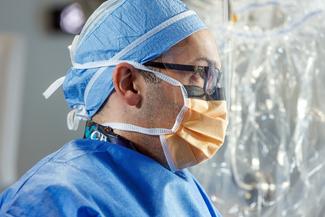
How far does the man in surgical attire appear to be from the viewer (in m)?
1.13

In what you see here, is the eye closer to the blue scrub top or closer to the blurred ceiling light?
the blue scrub top

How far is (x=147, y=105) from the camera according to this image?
1.16m

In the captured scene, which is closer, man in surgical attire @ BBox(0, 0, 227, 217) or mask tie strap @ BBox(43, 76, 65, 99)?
man in surgical attire @ BBox(0, 0, 227, 217)

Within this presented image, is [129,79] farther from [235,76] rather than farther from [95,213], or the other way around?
[235,76]

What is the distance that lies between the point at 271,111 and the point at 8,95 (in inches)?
53.0

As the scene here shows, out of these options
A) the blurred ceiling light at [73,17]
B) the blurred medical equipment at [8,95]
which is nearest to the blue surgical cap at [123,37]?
the blurred medical equipment at [8,95]

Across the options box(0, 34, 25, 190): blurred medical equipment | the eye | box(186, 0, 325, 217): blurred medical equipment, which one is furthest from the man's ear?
box(0, 34, 25, 190): blurred medical equipment

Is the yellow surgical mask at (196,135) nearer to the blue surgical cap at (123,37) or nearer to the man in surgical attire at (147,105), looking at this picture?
the man in surgical attire at (147,105)

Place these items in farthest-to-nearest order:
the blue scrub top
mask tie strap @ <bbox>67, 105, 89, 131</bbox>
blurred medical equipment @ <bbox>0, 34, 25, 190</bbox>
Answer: blurred medical equipment @ <bbox>0, 34, 25, 190</bbox> → mask tie strap @ <bbox>67, 105, 89, 131</bbox> → the blue scrub top

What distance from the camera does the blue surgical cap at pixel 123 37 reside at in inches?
45.9

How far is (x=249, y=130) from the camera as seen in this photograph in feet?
5.81

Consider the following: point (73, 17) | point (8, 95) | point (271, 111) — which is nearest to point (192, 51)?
point (271, 111)

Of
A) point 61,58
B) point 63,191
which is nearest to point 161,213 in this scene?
point 63,191

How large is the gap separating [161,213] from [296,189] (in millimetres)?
695
